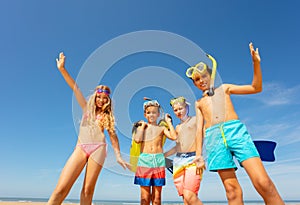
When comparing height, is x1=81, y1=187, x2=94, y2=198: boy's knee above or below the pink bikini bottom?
below

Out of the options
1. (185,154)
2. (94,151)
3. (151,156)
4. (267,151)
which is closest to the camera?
(94,151)

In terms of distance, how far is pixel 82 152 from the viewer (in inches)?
168

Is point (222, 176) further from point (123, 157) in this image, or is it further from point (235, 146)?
point (123, 157)

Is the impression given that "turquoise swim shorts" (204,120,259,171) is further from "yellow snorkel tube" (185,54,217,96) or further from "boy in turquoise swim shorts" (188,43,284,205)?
"yellow snorkel tube" (185,54,217,96)

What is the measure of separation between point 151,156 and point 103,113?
1488 mm

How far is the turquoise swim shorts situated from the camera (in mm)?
3693

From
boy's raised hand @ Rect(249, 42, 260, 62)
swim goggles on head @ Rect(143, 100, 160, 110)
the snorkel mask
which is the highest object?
swim goggles on head @ Rect(143, 100, 160, 110)

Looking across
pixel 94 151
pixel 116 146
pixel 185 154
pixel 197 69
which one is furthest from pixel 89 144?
Answer: pixel 197 69

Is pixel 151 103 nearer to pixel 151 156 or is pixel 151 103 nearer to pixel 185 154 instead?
pixel 151 156

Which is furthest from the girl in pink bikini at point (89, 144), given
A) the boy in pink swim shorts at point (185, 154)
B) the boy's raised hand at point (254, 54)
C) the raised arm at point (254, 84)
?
the boy's raised hand at point (254, 54)

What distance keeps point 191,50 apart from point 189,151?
6.75 ft

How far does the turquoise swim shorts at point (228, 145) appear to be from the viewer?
12.1 feet

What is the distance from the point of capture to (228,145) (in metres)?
3.86

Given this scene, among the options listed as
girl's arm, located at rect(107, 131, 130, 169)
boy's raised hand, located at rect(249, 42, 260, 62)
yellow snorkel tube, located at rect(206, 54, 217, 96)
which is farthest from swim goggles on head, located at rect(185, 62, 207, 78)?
girl's arm, located at rect(107, 131, 130, 169)
